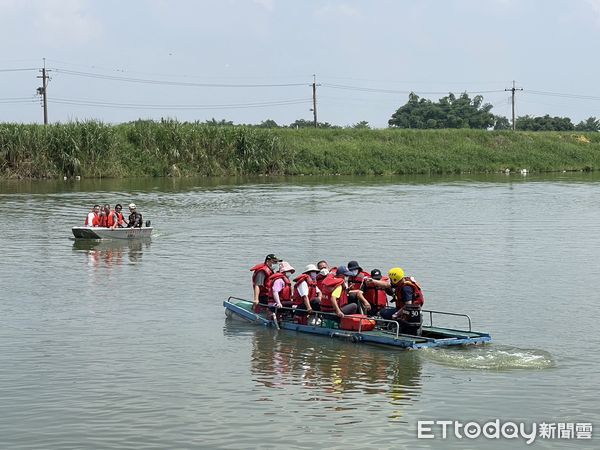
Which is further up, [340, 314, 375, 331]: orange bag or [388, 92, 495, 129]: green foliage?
[388, 92, 495, 129]: green foliage

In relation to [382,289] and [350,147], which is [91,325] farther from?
[350,147]

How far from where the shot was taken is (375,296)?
1927 cm

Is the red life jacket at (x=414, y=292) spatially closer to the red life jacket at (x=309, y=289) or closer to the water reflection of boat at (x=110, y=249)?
the red life jacket at (x=309, y=289)

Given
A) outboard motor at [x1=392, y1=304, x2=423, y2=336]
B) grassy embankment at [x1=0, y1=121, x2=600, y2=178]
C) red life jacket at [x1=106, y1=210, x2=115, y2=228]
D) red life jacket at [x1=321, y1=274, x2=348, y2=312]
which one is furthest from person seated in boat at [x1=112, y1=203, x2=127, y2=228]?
grassy embankment at [x1=0, y1=121, x2=600, y2=178]

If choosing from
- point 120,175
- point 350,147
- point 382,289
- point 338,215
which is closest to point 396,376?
point 382,289

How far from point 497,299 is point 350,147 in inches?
2075

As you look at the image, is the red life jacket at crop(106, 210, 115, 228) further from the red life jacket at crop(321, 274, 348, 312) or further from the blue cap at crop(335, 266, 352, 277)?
the red life jacket at crop(321, 274, 348, 312)

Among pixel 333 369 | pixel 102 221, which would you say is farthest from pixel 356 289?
pixel 102 221

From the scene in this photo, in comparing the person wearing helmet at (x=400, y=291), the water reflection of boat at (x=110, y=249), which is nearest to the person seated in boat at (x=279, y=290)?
the person wearing helmet at (x=400, y=291)

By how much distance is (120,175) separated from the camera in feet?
204

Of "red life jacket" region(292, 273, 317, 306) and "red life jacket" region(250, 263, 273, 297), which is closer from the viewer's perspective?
"red life jacket" region(292, 273, 317, 306)

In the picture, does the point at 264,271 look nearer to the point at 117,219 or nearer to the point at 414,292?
the point at 414,292

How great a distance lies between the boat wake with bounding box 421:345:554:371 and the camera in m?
16.9

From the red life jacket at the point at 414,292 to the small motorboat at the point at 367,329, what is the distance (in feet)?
1.20
